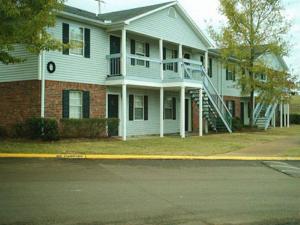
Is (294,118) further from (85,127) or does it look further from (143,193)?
(143,193)

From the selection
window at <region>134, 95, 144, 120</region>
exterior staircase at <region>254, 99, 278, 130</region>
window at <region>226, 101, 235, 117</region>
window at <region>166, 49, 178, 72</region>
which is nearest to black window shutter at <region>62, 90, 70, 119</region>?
window at <region>134, 95, 144, 120</region>

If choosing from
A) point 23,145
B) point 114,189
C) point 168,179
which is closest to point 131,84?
point 23,145

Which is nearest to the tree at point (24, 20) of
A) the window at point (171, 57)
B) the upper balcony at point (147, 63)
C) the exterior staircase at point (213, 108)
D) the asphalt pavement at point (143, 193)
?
the asphalt pavement at point (143, 193)

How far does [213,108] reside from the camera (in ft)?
102

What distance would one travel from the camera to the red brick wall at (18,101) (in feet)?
71.2

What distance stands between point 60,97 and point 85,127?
1.80 metres

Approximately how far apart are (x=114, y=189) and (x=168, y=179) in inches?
85.2

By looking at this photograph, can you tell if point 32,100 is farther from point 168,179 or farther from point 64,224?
point 64,224

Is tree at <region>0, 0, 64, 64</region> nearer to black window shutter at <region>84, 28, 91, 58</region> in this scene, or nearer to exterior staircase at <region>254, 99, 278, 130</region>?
black window shutter at <region>84, 28, 91, 58</region>

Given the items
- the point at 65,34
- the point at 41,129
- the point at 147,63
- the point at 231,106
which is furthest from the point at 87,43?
the point at 231,106

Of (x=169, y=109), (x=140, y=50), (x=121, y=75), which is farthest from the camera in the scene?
(x=169, y=109)

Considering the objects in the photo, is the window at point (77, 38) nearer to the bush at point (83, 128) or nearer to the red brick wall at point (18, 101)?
the red brick wall at point (18, 101)

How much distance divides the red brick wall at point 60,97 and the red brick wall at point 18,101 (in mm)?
513

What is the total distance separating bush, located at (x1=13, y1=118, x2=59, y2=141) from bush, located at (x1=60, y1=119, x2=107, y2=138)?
1245mm
